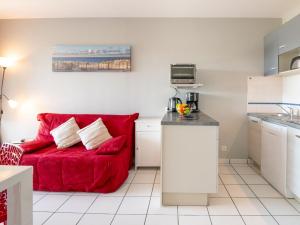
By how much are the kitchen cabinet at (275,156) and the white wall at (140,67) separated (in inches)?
35.4

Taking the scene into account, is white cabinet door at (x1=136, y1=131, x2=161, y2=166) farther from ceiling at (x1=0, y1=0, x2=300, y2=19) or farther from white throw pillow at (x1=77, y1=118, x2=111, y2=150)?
ceiling at (x1=0, y1=0, x2=300, y2=19)

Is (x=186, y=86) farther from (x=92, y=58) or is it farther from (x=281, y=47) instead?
(x=92, y=58)

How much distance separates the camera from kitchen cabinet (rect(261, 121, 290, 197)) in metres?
2.78

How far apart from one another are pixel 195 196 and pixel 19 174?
73.5 inches

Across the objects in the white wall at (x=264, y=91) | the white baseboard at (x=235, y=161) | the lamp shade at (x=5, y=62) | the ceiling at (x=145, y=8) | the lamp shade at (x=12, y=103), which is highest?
the ceiling at (x=145, y=8)

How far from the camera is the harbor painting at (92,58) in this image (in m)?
4.14

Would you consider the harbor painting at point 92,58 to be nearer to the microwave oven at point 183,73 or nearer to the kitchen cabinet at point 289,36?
the microwave oven at point 183,73

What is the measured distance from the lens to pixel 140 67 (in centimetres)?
A: 419

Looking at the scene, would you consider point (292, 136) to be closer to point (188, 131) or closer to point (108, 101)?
point (188, 131)

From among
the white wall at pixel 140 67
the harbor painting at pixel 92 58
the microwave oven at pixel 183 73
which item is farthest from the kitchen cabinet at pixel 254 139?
the harbor painting at pixel 92 58

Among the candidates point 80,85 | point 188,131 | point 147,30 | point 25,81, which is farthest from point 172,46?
point 25,81

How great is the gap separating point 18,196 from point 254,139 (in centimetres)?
345

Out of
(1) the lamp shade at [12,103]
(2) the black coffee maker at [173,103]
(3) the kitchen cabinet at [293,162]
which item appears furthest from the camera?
(1) the lamp shade at [12,103]

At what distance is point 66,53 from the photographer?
419 centimetres
